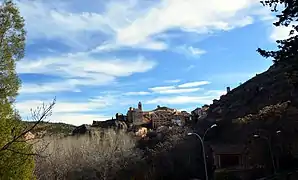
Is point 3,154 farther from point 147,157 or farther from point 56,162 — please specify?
point 147,157

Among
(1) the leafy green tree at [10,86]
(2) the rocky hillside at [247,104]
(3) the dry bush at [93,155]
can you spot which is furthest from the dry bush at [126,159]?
(1) the leafy green tree at [10,86]

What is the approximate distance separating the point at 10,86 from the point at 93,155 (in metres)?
49.4

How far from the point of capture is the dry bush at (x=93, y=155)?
52062 mm

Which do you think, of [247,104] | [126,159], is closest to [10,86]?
[126,159]

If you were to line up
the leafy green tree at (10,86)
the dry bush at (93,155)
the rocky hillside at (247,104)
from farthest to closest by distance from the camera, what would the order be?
the rocky hillside at (247,104)
the dry bush at (93,155)
the leafy green tree at (10,86)

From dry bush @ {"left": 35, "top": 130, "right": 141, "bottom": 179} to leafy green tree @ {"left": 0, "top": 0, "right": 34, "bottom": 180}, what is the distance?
3753 centimetres

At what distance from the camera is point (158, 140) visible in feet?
222

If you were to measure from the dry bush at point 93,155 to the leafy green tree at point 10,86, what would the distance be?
1478 inches

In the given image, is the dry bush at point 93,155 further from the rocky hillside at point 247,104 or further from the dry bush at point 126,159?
the rocky hillside at point 247,104

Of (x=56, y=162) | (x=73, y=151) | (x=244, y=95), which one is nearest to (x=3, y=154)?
(x=56, y=162)

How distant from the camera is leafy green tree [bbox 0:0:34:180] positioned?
7.77 meters

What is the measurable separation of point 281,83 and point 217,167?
53.4 ft

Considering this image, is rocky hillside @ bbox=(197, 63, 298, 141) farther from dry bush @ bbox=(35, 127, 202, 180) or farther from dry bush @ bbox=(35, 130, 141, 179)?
dry bush @ bbox=(35, 130, 141, 179)

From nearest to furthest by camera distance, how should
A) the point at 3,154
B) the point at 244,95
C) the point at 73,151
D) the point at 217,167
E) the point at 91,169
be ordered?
the point at 3,154
the point at 91,169
the point at 73,151
the point at 217,167
the point at 244,95
